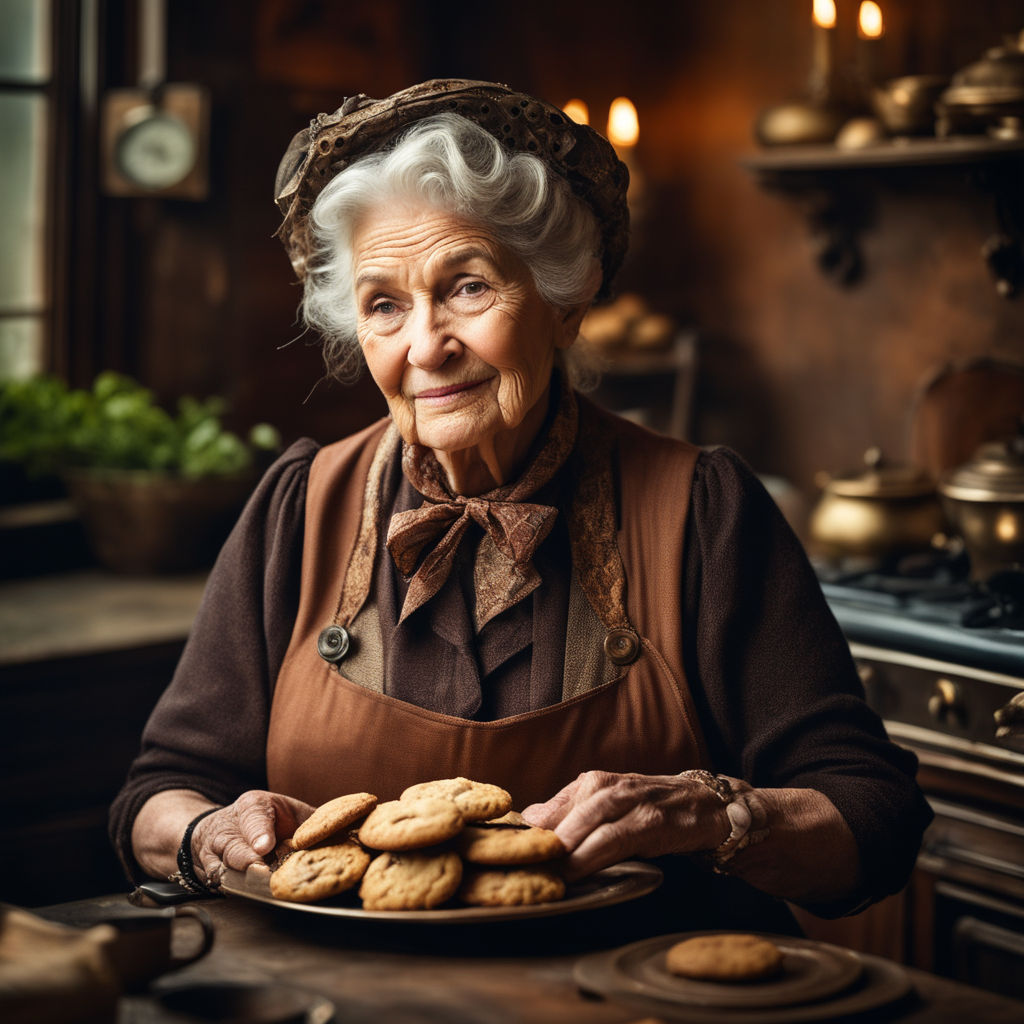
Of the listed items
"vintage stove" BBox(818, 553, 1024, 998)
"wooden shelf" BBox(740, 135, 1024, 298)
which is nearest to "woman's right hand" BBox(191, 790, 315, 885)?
"vintage stove" BBox(818, 553, 1024, 998)

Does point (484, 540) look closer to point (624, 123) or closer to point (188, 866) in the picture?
point (188, 866)

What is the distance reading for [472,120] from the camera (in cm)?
170

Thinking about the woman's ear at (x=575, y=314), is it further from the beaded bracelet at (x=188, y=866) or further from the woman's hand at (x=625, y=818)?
the beaded bracelet at (x=188, y=866)

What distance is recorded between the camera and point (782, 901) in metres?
1.71

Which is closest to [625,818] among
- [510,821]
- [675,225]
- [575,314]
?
[510,821]

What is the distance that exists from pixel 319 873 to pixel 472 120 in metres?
0.92

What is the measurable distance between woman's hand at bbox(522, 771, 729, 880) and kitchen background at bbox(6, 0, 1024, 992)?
1.17m

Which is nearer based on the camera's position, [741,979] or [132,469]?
[741,979]

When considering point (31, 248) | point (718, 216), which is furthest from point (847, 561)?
point (31, 248)

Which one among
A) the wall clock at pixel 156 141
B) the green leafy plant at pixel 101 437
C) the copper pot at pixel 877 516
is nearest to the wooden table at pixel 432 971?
the copper pot at pixel 877 516

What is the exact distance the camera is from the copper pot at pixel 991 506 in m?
2.54

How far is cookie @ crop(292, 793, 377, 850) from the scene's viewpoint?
1.36 m

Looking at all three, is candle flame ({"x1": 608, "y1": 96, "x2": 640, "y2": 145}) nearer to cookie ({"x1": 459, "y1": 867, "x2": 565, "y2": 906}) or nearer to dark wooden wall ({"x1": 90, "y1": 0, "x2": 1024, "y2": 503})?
dark wooden wall ({"x1": 90, "y1": 0, "x2": 1024, "y2": 503})

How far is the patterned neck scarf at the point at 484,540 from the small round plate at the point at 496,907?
0.43 meters
